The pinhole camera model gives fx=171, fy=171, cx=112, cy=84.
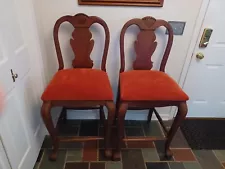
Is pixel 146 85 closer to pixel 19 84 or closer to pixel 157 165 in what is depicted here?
pixel 157 165

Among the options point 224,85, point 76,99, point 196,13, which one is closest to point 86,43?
point 76,99

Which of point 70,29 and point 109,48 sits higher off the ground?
point 70,29

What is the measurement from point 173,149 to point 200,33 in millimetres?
1100

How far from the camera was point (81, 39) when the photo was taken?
1.43 m

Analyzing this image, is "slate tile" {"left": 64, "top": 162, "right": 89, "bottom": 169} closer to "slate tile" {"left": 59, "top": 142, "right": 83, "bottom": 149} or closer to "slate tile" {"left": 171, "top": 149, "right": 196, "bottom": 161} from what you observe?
"slate tile" {"left": 59, "top": 142, "right": 83, "bottom": 149}

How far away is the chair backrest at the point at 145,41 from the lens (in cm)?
140

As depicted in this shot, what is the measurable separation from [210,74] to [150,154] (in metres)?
1.01

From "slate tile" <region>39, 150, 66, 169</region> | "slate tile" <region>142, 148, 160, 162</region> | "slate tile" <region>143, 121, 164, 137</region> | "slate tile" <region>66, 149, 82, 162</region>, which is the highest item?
"slate tile" <region>143, 121, 164, 137</region>

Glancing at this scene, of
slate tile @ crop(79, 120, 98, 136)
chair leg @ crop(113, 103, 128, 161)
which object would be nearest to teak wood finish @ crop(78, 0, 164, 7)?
chair leg @ crop(113, 103, 128, 161)

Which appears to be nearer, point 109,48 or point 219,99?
point 109,48

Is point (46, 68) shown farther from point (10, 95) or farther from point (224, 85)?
point (224, 85)

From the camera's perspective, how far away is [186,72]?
5.65 ft

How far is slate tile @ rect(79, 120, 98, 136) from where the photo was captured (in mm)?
1749

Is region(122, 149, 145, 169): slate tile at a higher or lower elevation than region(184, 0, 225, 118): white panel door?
lower
